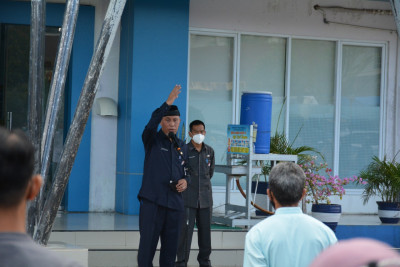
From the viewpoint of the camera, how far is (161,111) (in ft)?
23.2

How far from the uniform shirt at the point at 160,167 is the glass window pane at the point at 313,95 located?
18.0ft

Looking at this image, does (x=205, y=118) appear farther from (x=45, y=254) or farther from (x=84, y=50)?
(x=45, y=254)

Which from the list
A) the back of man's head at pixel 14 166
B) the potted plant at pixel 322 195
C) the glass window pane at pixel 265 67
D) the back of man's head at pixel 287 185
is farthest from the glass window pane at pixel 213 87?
the back of man's head at pixel 14 166

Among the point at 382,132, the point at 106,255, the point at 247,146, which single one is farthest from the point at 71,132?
the point at 382,132

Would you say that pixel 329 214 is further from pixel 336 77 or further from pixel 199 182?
pixel 336 77

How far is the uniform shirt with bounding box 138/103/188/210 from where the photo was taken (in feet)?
23.1

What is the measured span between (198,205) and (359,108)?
5567 mm

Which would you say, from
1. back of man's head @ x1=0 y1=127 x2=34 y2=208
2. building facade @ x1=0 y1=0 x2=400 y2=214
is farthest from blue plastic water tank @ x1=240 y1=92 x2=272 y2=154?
back of man's head @ x1=0 y1=127 x2=34 y2=208

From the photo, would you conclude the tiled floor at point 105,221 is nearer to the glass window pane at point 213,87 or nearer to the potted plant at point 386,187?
the potted plant at point 386,187

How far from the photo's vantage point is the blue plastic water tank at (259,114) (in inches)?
383

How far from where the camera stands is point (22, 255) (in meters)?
1.78

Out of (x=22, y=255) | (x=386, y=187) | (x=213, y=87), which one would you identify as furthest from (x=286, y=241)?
(x=213, y=87)

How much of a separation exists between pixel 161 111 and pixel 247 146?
2.80m

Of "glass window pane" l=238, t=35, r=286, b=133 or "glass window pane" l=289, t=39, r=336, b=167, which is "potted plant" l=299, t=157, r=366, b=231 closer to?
"glass window pane" l=289, t=39, r=336, b=167
